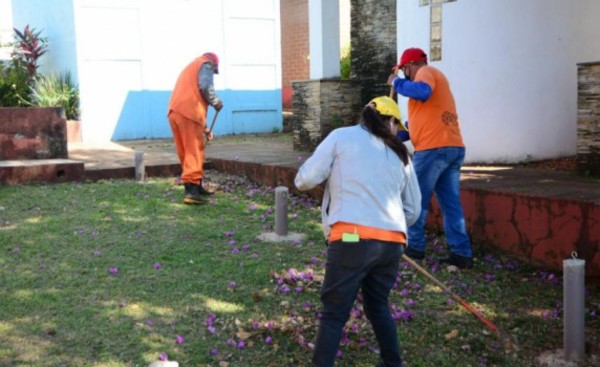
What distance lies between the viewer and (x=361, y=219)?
3453 mm

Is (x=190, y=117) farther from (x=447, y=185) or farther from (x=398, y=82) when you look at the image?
(x=447, y=185)

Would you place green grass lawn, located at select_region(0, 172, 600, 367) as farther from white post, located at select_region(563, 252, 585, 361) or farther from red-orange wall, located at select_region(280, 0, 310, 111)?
red-orange wall, located at select_region(280, 0, 310, 111)

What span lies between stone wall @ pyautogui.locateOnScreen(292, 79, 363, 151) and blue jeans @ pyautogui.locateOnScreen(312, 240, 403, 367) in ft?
23.2

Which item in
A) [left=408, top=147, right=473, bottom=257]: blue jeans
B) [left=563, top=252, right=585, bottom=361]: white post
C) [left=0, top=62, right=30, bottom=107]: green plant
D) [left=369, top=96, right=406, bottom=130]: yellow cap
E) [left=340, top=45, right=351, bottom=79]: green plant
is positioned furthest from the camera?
[left=340, top=45, right=351, bottom=79]: green plant

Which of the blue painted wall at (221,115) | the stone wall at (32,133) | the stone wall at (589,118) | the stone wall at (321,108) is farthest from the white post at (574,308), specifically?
the blue painted wall at (221,115)

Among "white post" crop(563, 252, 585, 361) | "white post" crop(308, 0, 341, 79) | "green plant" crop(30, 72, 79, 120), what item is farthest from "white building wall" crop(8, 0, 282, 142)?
"white post" crop(563, 252, 585, 361)

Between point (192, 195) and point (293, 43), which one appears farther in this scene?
point (293, 43)

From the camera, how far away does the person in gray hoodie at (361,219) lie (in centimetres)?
344

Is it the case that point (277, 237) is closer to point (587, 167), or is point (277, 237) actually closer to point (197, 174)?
point (197, 174)

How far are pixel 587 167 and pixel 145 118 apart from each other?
9590mm

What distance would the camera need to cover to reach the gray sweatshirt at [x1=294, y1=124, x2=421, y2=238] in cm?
348

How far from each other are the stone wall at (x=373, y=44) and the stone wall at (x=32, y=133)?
15.1 ft

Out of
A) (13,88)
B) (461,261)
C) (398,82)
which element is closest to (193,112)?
(398,82)

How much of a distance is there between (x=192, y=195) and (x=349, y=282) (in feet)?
15.2
